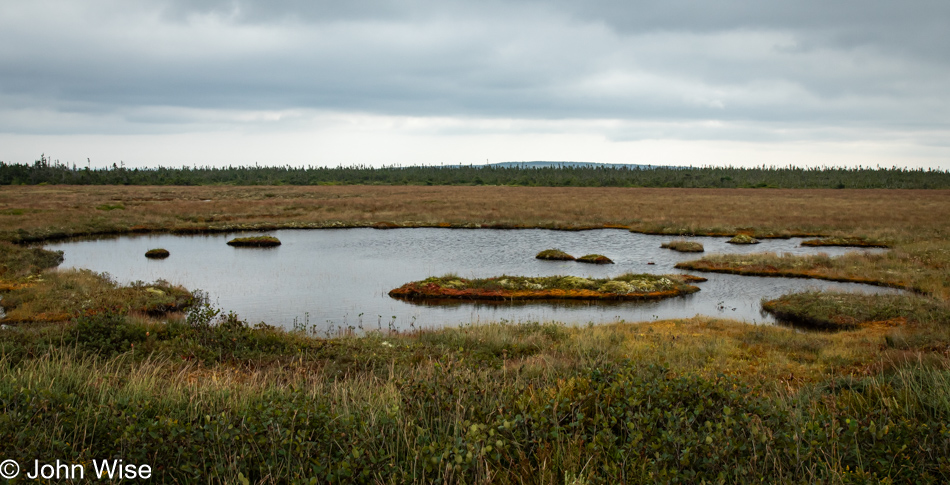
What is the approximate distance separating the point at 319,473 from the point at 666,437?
9.49 feet

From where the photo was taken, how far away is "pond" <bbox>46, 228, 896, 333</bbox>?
68.6 ft

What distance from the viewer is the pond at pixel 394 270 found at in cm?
2092

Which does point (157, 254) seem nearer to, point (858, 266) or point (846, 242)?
point (858, 266)

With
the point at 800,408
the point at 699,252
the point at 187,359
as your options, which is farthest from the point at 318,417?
the point at 699,252

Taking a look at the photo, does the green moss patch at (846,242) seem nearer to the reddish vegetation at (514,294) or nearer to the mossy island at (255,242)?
the reddish vegetation at (514,294)

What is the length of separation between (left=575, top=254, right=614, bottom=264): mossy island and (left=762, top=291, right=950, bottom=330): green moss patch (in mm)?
10843

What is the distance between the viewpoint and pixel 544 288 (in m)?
24.4

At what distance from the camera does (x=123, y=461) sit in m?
5.04

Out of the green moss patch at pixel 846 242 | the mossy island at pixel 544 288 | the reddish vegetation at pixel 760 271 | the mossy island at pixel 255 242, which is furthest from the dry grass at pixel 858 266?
the mossy island at pixel 255 242

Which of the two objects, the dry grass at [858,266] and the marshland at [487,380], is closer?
the marshland at [487,380]

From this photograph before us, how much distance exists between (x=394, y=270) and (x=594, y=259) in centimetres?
1097

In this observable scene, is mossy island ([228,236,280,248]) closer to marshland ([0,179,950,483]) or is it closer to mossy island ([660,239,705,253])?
marshland ([0,179,950,483])

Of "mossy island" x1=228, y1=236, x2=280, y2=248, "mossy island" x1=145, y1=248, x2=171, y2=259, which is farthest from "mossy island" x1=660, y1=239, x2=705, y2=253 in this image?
"mossy island" x1=145, y1=248, x2=171, y2=259

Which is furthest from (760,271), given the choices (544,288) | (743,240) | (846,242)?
(846,242)
